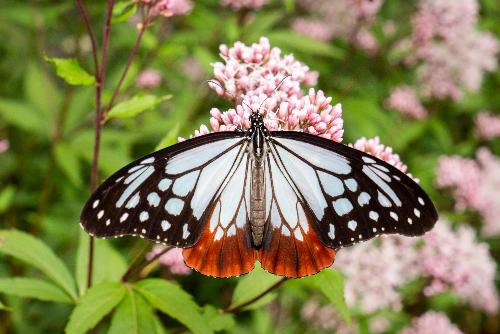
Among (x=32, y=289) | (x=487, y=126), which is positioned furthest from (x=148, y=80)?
(x=487, y=126)

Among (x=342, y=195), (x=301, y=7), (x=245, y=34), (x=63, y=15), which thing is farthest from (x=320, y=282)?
(x=301, y=7)

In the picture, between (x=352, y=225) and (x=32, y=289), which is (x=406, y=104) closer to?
(x=352, y=225)

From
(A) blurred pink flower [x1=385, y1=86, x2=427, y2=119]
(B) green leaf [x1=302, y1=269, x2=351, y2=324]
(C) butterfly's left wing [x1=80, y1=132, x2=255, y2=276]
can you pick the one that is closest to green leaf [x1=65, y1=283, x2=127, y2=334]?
(C) butterfly's left wing [x1=80, y1=132, x2=255, y2=276]

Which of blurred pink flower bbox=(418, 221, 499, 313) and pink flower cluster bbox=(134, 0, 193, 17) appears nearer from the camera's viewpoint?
pink flower cluster bbox=(134, 0, 193, 17)

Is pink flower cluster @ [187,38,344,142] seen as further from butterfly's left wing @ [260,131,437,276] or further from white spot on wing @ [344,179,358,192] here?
white spot on wing @ [344,179,358,192]

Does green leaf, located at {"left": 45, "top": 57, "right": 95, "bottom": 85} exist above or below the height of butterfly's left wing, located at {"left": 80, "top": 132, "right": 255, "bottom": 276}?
above
